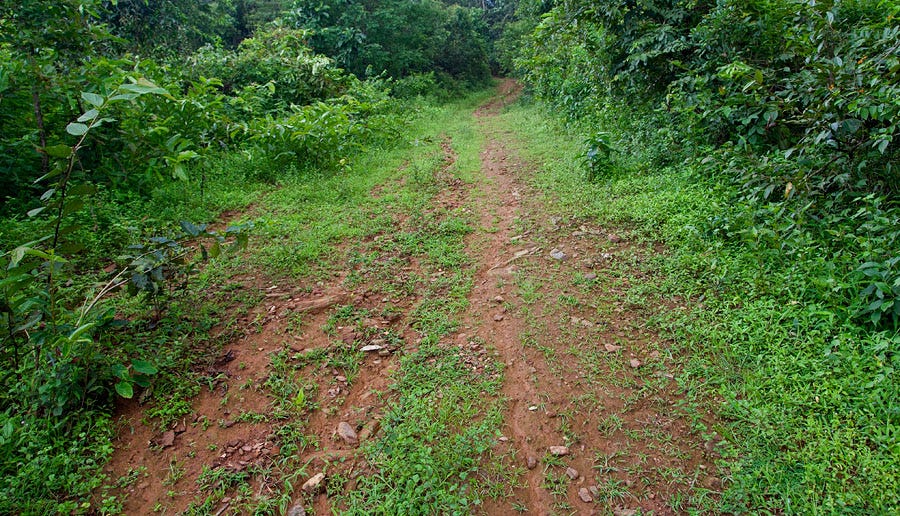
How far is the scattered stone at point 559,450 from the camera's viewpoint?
225cm

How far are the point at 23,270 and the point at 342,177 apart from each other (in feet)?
14.6

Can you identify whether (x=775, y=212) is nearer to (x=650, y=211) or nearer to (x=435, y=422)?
(x=650, y=211)

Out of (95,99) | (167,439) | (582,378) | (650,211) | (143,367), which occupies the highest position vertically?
(95,99)

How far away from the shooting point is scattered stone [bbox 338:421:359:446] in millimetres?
2365

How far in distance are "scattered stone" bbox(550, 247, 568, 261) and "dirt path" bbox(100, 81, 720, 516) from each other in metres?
0.02

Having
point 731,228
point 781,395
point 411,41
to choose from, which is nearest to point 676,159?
point 731,228

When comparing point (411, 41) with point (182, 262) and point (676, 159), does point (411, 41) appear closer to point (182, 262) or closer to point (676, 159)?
point (676, 159)

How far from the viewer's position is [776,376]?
2.47 metres

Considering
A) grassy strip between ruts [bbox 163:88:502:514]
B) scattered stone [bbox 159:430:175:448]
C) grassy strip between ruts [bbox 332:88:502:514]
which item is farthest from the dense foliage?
scattered stone [bbox 159:430:175:448]

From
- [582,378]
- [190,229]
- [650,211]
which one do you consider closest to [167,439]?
[190,229]

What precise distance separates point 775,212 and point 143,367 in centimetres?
433

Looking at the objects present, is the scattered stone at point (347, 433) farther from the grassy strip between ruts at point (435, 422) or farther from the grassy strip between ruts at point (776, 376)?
the grassy strip between ruts at point (776, 376)

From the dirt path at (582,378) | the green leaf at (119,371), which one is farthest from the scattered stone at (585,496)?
the green leaf at (119,371)

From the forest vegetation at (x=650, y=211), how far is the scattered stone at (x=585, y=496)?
570mm
